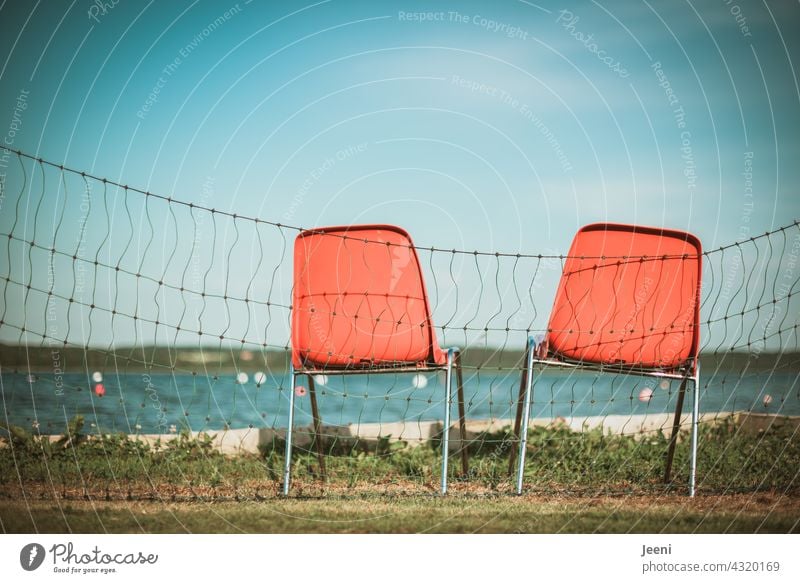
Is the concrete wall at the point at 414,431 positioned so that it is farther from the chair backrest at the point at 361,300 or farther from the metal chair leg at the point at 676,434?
the chair backrest at the point at 361,300

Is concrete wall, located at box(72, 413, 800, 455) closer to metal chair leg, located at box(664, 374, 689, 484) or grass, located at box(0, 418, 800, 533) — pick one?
grass, located at box(0, 418, 800, 533)

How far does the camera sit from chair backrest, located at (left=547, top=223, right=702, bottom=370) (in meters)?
3.79

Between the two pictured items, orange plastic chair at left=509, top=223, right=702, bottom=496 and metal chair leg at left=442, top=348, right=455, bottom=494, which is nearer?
metal chair leg at left=442, top=348, right=455, bottom=494

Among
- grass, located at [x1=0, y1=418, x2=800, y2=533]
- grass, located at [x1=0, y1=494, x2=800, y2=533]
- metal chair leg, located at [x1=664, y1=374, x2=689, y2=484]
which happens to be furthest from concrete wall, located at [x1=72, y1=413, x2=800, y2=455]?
grass, located at [x1=0, y1=494, x2=800, y2=533]

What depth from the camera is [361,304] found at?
3.89 m

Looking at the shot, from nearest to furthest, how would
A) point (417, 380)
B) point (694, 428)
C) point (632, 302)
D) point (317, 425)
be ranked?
point (694, 428), point (632, 302), point (317, 425), point (417, 380)

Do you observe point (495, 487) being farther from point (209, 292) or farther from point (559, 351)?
point (209, 292)

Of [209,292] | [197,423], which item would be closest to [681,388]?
[209,292]
